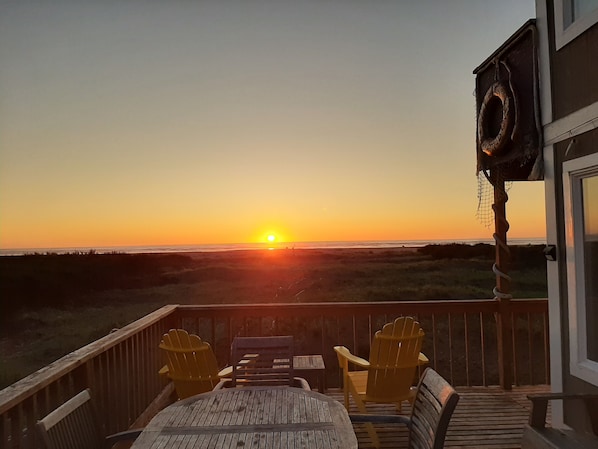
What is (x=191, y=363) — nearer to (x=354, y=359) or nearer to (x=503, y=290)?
(x=354, y=359)

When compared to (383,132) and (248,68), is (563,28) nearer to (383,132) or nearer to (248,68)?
(248,68)

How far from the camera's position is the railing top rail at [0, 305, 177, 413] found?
2.02 metres

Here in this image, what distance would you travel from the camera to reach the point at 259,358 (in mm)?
3471

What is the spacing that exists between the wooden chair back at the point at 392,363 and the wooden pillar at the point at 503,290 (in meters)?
1.45

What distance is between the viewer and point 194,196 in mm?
12758

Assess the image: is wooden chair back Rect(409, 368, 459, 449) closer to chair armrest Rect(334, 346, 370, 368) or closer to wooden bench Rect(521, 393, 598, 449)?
wooden bench Rect(521, 393, 598, 449)

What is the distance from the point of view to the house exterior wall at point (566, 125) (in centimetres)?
309

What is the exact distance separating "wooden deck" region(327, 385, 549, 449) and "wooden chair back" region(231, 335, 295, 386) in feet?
3.00

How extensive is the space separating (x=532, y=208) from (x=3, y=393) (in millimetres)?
7746

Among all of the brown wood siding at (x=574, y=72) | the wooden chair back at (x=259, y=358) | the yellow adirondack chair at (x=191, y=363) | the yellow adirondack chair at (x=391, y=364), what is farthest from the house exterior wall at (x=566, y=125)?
the yellow adirondack chair at (x=191, y=363)

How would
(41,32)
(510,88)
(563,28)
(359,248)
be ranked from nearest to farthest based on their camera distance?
(563,28)
(510,88)
(41,32)
(359,248)

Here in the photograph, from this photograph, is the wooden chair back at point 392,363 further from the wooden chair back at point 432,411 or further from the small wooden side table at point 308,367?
the wooden chair back at point 432,411

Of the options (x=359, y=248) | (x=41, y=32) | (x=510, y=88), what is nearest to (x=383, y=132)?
(x=510, y=88)

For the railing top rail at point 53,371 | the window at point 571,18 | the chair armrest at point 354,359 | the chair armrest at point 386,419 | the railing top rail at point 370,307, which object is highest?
the window at point 571,18
